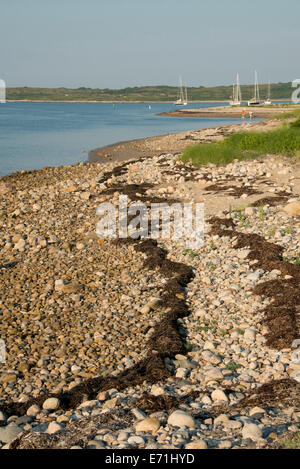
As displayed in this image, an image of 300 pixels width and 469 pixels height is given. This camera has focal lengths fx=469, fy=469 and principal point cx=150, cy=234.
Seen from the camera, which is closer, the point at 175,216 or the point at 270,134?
the point at 175,216

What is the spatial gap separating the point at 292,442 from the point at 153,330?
3647mm

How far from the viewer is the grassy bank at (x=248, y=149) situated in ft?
61.1

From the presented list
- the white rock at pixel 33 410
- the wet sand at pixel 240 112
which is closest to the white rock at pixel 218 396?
the white rock at pixel 33 410

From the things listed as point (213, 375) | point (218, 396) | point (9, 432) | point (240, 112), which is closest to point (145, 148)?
point (213, 375)

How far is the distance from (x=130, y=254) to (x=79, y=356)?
413 centimetres

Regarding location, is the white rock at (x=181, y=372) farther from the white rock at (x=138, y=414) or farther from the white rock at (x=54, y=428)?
the white rock at (x=54, y=428)

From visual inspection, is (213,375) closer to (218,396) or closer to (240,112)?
(218,396)

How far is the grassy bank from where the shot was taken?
61.1 feet

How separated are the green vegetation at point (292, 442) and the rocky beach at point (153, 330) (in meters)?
0.03

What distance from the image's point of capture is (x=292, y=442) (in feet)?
12.8

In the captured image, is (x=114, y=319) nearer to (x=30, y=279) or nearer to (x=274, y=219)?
(x=30, y=279)

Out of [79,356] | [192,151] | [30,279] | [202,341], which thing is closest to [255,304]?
[202,341]

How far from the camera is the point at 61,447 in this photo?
14.2ft

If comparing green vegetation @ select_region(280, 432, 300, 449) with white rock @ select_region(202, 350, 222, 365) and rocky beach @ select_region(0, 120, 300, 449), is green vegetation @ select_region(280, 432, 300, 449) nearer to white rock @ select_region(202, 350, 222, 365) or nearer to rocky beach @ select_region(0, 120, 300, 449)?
rocky beach @ select_region(0, 120, 300, 449)
